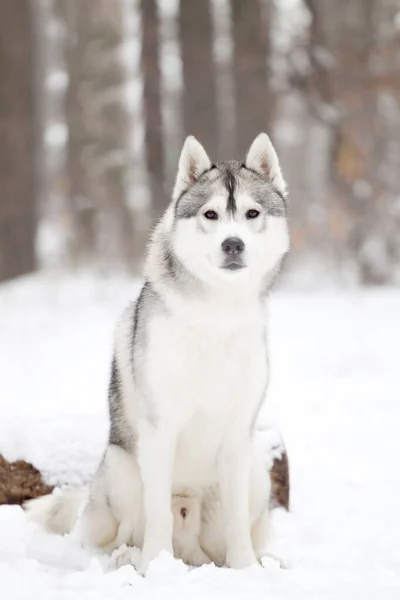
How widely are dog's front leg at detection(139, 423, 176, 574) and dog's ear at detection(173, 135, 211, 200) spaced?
101cm

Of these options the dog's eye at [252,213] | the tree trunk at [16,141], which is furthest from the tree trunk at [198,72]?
the dog's eye at [252,213]

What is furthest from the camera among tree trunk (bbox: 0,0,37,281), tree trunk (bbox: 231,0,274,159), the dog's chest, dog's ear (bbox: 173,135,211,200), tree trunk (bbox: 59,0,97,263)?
tree trunk (bbox: 59,0,97,263)

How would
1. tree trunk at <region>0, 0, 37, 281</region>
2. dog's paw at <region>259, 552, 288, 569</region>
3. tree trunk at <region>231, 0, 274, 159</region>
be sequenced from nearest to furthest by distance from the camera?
dog's paw at <region>259, 552, 288, 569</region> → tree trunk at <region>0, 0, 37, 281</region> → tree trunk at <region>231, 0, 274, 159</region>

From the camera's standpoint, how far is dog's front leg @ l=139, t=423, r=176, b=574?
3137 mm

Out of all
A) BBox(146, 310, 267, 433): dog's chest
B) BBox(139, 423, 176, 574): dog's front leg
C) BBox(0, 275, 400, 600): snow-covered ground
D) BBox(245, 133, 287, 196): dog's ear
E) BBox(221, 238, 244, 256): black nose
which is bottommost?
BBox(0, 275, 400, 600): snow-covered ground

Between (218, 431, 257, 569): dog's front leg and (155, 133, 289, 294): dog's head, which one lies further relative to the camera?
(218, 431, 257, 569): dog's front leg

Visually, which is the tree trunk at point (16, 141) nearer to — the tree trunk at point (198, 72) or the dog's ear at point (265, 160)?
the tree trunk at point (198, 72)

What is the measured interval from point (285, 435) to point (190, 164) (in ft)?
8.76

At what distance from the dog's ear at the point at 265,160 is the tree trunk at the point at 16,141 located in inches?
319

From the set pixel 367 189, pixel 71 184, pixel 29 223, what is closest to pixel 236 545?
pixel 29 223

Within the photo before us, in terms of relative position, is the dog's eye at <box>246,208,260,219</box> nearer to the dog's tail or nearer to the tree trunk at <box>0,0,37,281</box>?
the dog's tail

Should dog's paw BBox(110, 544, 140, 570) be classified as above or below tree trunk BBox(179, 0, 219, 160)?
below

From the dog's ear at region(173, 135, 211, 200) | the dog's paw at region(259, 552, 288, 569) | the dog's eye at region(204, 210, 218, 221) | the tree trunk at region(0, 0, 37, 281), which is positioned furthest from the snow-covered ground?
the dog's ear at region(173, 135, 211, 200)

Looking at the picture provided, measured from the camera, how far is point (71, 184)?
1700 cm
